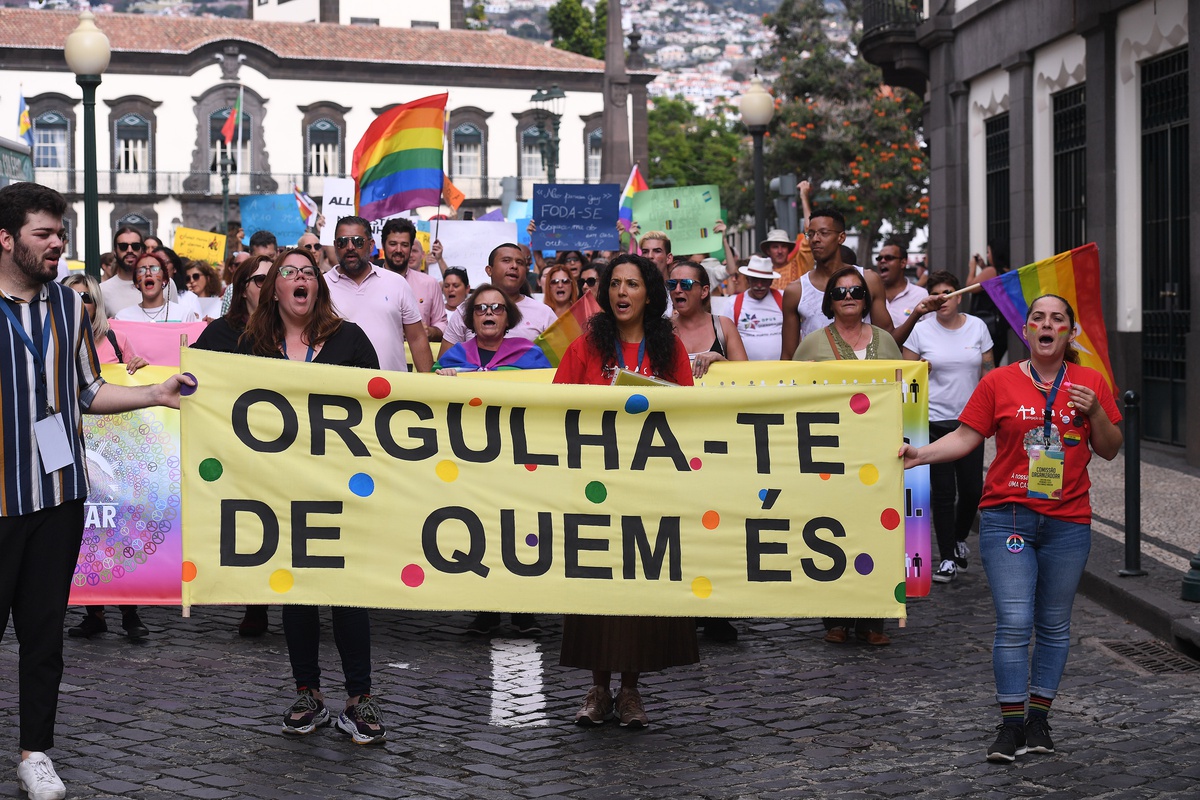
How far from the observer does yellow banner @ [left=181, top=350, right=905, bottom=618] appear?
6.07m

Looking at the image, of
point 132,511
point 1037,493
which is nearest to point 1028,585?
point 1037,493

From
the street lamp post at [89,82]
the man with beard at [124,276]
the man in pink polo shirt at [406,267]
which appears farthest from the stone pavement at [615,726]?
the street lamp post at [89,82]

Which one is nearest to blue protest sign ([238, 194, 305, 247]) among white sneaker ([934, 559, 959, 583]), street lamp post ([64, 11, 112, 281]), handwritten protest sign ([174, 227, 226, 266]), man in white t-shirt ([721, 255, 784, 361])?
handwritten protest sign ([174, 227, 226, 266])

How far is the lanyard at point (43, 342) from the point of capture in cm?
559

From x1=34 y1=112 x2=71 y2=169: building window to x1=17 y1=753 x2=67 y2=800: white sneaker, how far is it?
212 feet

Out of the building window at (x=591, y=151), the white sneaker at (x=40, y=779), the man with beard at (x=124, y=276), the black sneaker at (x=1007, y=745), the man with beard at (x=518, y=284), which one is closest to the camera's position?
the white sneaker at (x=40, y=779)

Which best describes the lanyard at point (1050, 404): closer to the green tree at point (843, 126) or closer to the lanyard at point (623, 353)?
the lanyard at point (623, 353)

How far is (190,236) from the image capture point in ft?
67.0

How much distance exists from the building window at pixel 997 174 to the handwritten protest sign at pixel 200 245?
1016 centimetres

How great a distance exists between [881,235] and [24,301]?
150ft

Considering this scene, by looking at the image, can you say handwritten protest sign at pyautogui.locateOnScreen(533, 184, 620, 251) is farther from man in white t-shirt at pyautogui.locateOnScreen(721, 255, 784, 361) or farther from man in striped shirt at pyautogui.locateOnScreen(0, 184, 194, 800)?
man in striped shirt at pyautogui.locateOnScreen(0, 184, 194, 800)

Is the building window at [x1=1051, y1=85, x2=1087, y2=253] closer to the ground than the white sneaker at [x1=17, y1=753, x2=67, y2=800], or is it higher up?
higher up

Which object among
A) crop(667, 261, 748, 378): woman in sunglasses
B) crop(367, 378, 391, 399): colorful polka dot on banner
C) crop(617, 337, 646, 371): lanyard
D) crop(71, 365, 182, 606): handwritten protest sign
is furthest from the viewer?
crop(667, 261, 748, 378): woman in sunglasses

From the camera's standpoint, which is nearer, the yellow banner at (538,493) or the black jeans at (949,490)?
the yellow banner at (538,493)
